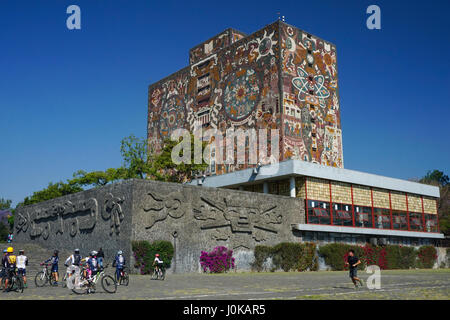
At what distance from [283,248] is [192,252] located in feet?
25.5

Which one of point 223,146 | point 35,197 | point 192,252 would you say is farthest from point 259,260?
point 35,197

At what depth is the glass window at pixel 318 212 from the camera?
3569cm

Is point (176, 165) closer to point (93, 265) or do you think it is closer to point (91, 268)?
point (93, 265)

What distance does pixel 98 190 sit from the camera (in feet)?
101

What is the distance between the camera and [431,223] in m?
47.0

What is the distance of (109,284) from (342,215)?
85.3ft

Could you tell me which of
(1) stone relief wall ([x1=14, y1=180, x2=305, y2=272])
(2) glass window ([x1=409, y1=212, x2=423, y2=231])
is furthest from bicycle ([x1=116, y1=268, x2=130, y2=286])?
(2) glass window ([x1=409, y1=212, x2=423, y2=231])

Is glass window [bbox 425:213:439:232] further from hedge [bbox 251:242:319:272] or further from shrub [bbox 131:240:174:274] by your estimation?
Result: shrub [bbox 131:240:174:274]

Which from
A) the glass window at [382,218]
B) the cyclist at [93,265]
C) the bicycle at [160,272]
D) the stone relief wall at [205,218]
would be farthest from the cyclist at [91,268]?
the glass window at [382,218]

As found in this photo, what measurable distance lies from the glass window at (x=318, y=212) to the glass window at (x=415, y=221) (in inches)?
500

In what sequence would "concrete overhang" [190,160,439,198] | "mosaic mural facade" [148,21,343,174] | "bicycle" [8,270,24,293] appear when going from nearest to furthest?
1. "bicycle" [8,270,24,293]
2. "concrete overhang" [190,160,439,198]
3. "mosaic mural facade" [148,21,343,174]

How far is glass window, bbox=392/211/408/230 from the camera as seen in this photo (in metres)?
42.0

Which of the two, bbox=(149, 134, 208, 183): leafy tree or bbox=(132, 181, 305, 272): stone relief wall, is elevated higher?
bbox=(149, 134, 208, 183): leafy tree
